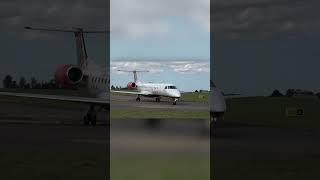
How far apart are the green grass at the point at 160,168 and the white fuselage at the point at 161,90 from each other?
119ft

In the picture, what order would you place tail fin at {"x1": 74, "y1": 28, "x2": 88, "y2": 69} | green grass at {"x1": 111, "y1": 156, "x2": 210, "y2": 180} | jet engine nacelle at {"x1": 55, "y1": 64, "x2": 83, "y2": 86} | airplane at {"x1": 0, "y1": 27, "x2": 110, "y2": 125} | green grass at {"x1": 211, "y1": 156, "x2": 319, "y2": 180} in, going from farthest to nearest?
tail fin at {"x1": 74, "y1": 28, "x2": 88, "y2": 69}, jet engine nacelle at {"x1": 55, "y1": 64, "x2": 83, "y2": 86}, airplane at {"x1": 0, "y1": 27, "x2": 110, "y2": 125}, green grass at {"x1": 211, "y1": 156, "x2": 319, "y2": 180}, green grass at {"x1": 111, "y1": 156, "x2": 210, "y2": 180}

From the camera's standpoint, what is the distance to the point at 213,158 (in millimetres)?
12195

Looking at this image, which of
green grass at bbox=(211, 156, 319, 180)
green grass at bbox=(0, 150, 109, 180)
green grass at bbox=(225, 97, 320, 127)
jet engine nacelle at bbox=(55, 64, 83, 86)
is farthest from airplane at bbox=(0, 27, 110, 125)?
green grass at bbox=(211, 156, 319, 180)

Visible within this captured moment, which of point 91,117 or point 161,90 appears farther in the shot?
point 161,90

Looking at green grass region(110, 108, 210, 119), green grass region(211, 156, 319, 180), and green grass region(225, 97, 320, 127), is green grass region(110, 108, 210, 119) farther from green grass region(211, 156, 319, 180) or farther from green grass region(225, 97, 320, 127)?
green grass region(211, 156, 319, 180)

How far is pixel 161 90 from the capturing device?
160 feet

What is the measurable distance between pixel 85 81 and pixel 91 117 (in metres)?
4.49

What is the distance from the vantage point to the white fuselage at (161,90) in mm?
47812

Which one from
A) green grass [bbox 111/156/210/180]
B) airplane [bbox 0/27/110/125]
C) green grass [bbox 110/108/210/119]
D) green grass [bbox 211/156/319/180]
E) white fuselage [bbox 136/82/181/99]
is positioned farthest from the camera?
white fuselage [bbox 136/82/181/99]

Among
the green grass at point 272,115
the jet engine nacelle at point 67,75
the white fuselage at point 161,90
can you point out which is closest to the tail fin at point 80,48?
the jet engine nacelle at point 67,75

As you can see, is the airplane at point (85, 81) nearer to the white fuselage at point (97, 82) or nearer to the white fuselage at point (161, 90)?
the white fuselage at point (97, 82)

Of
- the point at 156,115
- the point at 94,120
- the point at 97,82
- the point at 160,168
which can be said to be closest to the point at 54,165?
the point at 160,168

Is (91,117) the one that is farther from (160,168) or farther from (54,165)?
(160,168)

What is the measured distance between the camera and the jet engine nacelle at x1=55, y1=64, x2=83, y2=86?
24750mm
